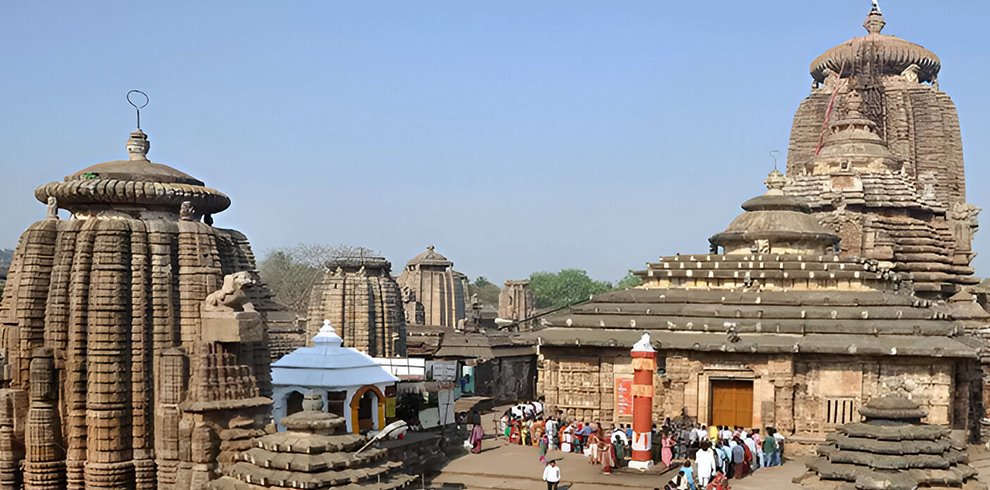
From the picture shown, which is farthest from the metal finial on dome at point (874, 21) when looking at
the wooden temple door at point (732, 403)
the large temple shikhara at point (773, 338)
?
the wooden temple door at point (732, 403)

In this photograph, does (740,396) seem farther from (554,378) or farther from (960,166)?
(960,166)

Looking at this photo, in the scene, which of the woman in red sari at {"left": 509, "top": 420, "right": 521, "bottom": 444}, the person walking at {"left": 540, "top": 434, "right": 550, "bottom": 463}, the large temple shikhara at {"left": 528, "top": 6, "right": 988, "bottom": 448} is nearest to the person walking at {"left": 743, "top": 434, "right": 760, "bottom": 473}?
the large temple shikhara at {"left": 528, "top": 6, "right": 988, "bottom": 448}

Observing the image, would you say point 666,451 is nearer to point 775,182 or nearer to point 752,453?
point 752,453

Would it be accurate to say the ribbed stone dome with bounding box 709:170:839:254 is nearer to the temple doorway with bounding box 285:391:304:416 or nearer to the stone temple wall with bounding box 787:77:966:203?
the temple doorway with bounding box 285:391:304:416

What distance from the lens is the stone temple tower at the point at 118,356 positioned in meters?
15.0

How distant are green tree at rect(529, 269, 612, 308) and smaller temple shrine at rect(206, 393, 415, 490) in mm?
117622

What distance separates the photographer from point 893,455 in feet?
56.1

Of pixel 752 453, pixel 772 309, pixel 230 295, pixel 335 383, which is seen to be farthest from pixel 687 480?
pixel 230 295

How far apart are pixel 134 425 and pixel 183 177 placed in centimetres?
380

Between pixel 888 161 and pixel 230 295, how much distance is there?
34.0 meters

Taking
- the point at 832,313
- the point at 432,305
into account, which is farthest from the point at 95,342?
the point at 432,305

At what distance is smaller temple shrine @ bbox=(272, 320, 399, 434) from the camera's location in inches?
885

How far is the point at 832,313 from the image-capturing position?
1078 inches

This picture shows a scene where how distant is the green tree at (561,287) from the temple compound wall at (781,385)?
340ft
